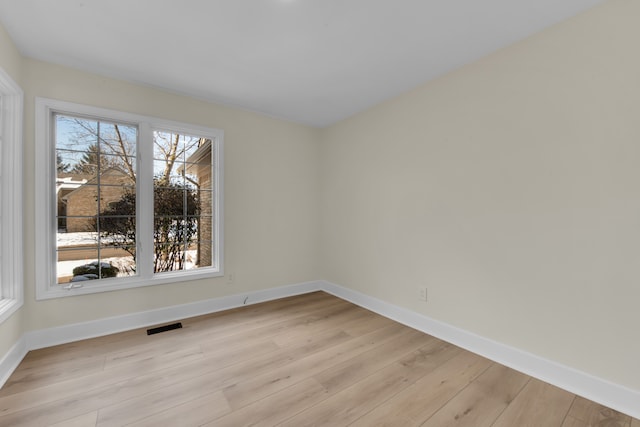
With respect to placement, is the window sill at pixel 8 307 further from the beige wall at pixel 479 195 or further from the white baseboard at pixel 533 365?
the white baseboard at pixel 533 365

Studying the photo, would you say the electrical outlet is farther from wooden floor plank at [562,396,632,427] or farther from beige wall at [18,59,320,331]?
beige wall at [18,59,320,331]

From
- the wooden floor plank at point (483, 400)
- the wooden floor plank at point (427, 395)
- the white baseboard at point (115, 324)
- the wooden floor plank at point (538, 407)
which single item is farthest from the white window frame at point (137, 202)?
the wooden floor plank at point (538, 407)

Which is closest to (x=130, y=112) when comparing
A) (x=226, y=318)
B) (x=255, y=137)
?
(x=255, y=137)

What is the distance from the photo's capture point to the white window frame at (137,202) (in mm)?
2170

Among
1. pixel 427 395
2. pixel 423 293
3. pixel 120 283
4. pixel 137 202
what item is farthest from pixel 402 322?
pixel 137 202

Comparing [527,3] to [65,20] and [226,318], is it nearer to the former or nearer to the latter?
[65,20]

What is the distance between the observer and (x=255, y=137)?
10.9 ft

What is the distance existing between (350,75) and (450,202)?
1.51 m

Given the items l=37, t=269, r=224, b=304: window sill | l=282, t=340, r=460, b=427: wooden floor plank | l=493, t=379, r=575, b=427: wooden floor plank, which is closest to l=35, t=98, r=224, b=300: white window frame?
l=37, t=269, r=224, b=304: window sill

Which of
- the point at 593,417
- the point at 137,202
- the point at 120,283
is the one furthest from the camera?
the point at 137,202

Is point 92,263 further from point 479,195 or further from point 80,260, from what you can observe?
point 479,195

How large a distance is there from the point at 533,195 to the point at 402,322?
169 cm

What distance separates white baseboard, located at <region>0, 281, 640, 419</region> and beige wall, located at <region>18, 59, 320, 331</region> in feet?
0.25

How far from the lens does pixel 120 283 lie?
2514mm
